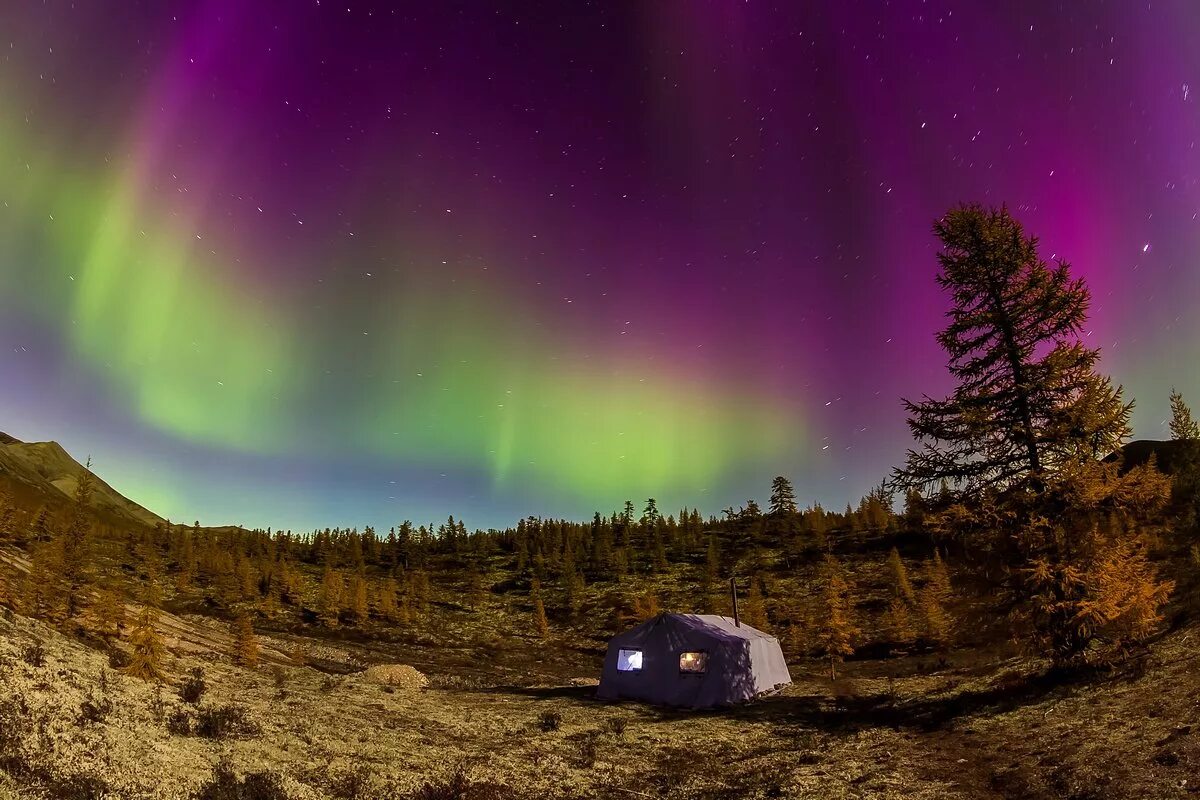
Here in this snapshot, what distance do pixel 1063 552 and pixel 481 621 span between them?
272 ft

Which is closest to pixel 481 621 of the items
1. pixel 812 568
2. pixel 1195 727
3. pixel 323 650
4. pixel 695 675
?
pixel 323 650

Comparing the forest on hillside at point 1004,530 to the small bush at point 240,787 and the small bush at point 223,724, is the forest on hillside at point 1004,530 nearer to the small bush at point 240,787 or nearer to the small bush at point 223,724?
the small bush at point 223,724

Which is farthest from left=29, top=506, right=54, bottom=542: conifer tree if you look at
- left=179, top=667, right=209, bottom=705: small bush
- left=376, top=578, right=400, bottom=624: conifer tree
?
left=179, top=667, right=209, bottom=705: small bush

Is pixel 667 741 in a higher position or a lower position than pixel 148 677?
lower

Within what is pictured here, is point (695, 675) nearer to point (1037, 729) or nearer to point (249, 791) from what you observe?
point (1037, 729)

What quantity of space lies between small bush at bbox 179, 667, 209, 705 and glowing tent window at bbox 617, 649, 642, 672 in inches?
852

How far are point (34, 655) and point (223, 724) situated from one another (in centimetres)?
866

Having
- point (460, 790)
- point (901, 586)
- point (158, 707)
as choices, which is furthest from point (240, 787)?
point (901, 586)

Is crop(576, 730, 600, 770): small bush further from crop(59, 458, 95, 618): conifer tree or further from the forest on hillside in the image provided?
crop(59, 458, 95, 618): conifer tree

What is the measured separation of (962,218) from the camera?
2364cm

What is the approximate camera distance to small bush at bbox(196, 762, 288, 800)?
1173cm

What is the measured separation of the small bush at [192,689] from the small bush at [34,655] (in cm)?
447

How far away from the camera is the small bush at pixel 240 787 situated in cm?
1173

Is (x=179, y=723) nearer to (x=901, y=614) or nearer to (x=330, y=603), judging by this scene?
(x=901, y=614)
